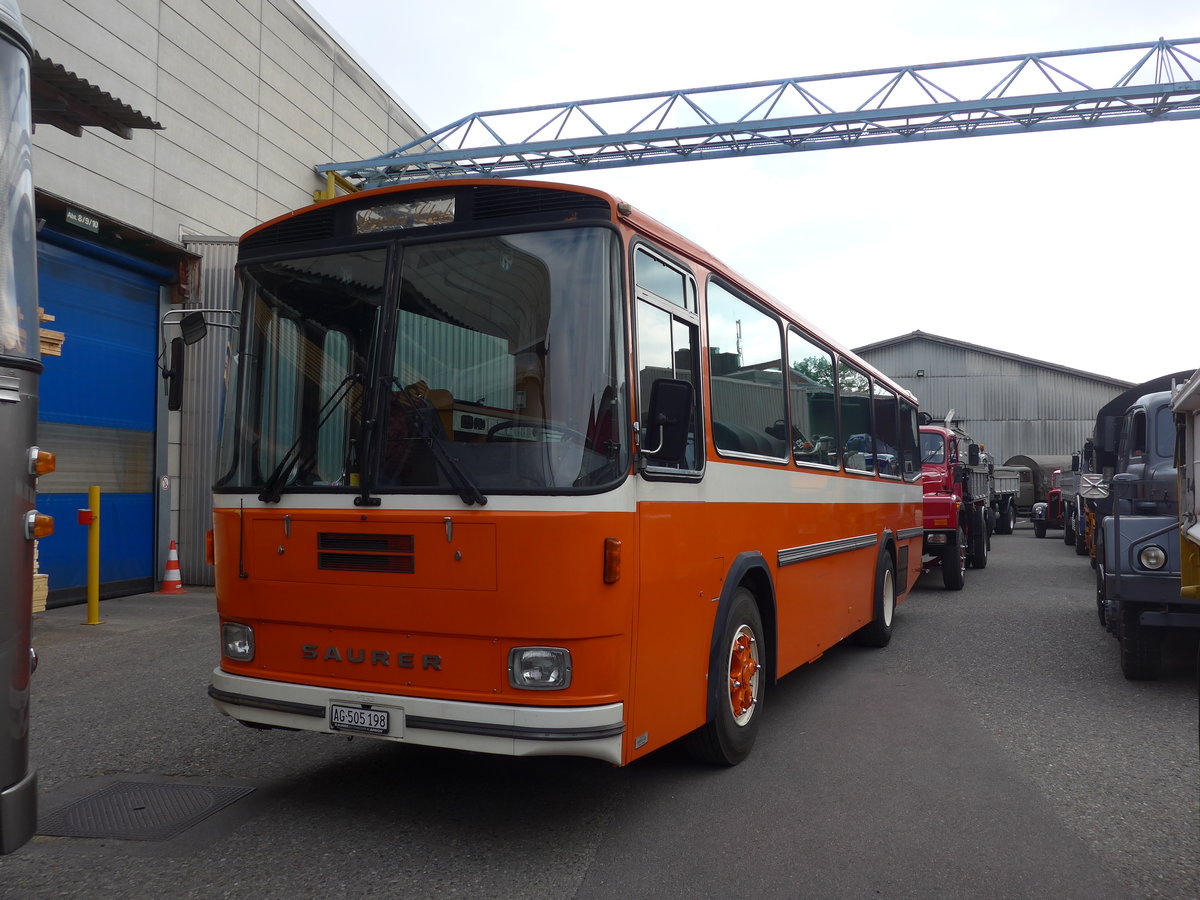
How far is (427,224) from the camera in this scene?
430 centimetres

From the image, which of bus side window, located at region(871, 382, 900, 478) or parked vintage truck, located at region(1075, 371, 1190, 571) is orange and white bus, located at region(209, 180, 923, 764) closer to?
bus side window, located at region(871, 382, 900, 478)

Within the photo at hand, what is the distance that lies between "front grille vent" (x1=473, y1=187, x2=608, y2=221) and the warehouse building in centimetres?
638

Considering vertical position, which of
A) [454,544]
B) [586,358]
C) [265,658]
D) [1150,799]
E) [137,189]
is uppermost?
[137,189]

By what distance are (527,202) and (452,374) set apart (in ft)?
A: 2.68

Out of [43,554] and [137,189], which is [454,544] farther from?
[137,189]

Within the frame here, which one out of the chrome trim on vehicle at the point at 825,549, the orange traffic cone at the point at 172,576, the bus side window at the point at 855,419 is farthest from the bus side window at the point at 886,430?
the orange traffic cone at the point at 172,576

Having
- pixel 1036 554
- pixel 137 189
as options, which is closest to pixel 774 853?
pixel 137 189

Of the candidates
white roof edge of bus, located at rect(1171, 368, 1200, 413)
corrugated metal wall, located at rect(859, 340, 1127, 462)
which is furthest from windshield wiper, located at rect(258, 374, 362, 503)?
corrugated metal wall, located at rect(859, 340, 1127, 462)

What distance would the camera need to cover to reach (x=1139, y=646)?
7.14 metres

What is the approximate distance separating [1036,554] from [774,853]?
743 inches

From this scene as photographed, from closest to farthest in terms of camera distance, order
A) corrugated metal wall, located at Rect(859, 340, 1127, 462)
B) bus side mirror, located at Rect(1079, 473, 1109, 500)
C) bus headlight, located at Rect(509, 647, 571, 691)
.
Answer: bus headlight, located at Rect(509, 647, 571, 691)
bus side mirror, located at Rect(1079, 473, 1109, 500)
corrugated metal wall, located at Rect(859, 340, 1127, 462)

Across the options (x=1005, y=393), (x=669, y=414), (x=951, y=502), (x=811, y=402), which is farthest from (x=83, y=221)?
(x=1005, y=393)

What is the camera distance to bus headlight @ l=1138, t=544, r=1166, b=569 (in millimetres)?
6875

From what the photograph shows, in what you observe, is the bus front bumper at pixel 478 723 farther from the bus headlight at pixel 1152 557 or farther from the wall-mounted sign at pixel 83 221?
the wall-mounted sign at pixel 83 221
